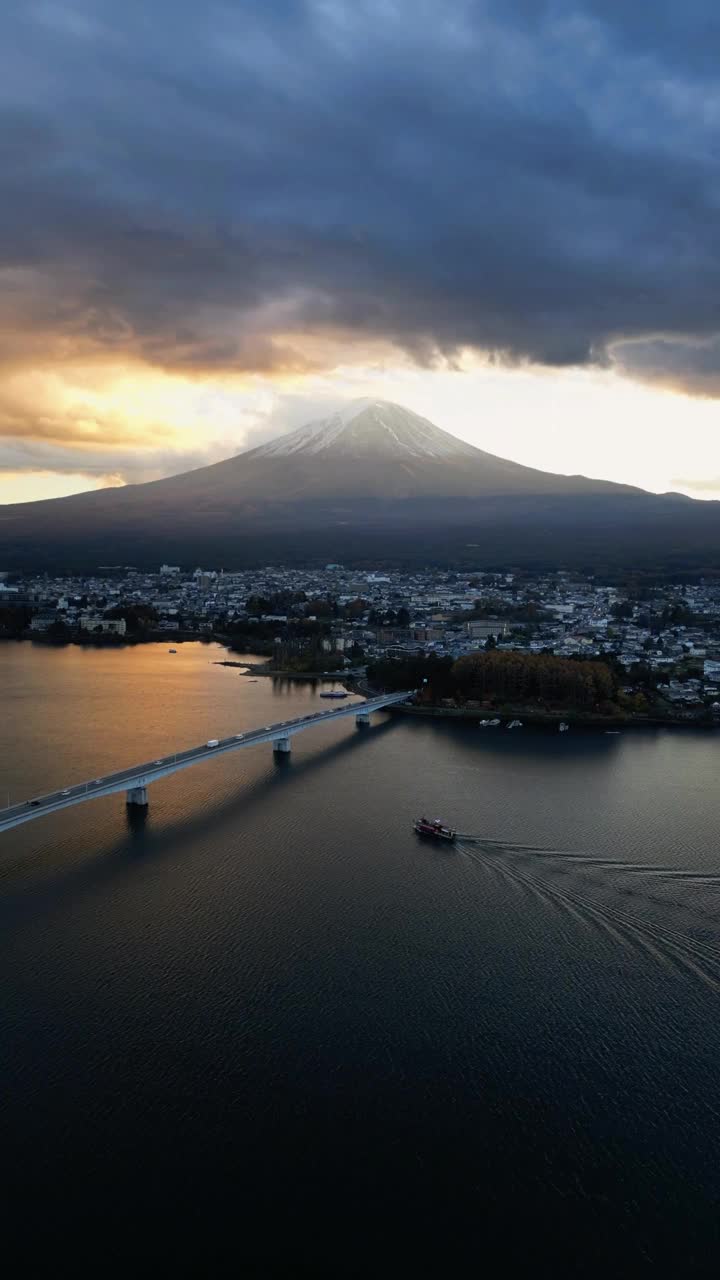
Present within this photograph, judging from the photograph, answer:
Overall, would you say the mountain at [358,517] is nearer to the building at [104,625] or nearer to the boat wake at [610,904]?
the building at [104,625]

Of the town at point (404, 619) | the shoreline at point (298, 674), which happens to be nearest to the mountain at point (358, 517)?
the town at point (404, 619)

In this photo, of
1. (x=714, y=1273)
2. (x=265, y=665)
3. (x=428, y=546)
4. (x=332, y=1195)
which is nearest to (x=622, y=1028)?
(x=714, y=1273)

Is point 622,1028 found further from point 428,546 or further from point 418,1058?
point 428,546

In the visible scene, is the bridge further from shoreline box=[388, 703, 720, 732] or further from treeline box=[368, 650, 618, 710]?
treeline box=[368, 650, 618, 710]

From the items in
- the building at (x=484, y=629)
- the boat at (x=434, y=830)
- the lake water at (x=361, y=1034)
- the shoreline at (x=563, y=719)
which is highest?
the building at (x=484, y=629)

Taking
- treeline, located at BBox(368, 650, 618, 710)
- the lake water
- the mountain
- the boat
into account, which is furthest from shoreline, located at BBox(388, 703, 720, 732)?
the mountain

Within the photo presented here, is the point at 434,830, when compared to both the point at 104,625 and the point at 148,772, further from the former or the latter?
the point at 104,625
